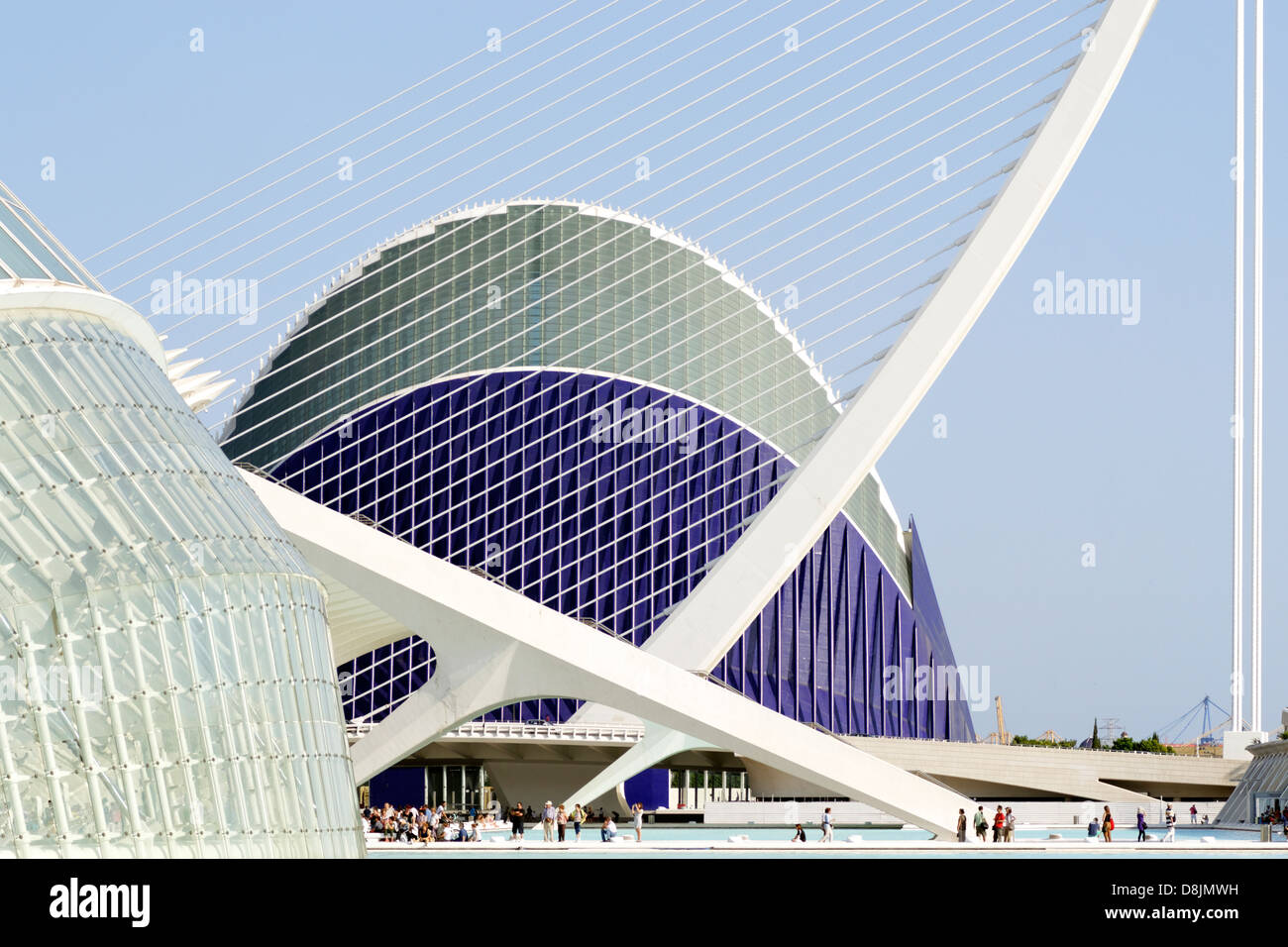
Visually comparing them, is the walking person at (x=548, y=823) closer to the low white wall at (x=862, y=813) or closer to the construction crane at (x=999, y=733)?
the low white wall at (x=862, y=813)

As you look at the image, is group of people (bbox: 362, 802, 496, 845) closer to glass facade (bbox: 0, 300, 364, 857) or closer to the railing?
the railing

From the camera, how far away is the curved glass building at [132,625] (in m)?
15.6

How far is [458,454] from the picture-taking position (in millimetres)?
66125

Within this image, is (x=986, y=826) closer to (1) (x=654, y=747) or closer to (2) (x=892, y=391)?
(1) (x=654, y=747)

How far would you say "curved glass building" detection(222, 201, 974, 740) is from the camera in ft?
209

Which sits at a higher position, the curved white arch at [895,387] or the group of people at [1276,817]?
the curved white arch at [895,387]

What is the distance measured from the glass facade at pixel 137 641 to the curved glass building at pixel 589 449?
41266 mm

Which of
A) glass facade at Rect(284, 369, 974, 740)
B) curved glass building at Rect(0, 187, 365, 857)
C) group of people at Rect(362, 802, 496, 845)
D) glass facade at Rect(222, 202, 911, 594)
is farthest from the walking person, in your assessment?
glass facade at Rect(222, 202, 911, 594)

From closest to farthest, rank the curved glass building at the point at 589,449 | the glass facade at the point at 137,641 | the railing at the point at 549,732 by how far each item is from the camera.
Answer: the glass facade at the point at 137,641 < the railing at the point at 549,732 < the curved glass building at the point at 589,449

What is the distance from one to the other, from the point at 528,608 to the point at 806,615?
3748cm

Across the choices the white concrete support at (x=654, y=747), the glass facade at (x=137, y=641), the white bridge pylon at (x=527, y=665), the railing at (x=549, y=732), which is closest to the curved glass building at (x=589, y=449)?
the railing at (x=549, y=732)
